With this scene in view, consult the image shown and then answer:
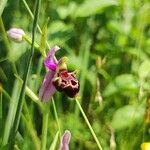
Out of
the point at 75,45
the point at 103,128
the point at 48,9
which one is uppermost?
the point at 48,9

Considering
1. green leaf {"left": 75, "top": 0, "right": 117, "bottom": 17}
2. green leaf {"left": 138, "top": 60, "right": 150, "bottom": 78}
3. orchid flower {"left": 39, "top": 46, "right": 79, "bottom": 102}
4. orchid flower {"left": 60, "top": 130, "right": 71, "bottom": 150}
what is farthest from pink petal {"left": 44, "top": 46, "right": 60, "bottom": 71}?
green leaf {"left": 75, "top": 0, "right": 117, "bottom": 17}

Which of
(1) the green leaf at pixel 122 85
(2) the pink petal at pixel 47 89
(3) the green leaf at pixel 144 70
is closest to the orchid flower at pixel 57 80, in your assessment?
(2) the pink petal at pixel 47 89

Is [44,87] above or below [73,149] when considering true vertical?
above

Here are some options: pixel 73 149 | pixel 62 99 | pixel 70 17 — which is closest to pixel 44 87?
pixel 73 149

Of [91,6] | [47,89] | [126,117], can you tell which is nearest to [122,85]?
[126,117]

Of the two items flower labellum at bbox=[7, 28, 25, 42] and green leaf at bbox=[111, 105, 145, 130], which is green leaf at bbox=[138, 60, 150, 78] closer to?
green leaf at bbox=[111, 105, 145, 130]

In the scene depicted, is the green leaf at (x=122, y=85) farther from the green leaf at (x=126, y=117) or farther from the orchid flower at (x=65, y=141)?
the orchid flower at (x=65, y=141)

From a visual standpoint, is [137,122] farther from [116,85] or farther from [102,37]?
[102,37]

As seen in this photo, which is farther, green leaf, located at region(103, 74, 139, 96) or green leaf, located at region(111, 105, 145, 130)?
green leaf, located at region(103, 74, 139, 96)
